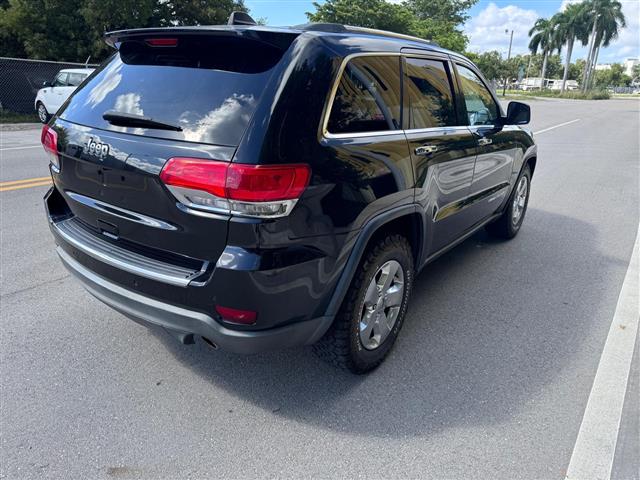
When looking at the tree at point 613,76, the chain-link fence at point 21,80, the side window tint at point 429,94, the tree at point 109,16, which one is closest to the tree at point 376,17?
the tree at point 109,16

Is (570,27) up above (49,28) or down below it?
above

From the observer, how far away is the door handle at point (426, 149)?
296 cm

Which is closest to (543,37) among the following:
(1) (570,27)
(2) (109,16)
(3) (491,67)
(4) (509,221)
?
(1) (570,27)

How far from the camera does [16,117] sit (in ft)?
55.2

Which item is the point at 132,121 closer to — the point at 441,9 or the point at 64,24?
the point at 64,24

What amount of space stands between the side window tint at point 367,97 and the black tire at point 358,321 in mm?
668

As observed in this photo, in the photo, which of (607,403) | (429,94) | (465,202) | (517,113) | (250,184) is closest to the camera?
(250,184)

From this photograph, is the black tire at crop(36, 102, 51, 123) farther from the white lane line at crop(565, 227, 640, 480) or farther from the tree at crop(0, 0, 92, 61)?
the white lane line at crop(565, 227, 640, 480)

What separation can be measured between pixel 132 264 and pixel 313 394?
1.21 meters

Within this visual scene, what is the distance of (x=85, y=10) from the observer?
66.7ft

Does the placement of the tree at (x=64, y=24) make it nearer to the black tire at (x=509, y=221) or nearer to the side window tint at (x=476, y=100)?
the black tire at (x=509, y=221)

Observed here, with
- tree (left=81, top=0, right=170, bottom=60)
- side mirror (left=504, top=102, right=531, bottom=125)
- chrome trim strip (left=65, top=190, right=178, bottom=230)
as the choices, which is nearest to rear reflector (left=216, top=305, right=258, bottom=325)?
chrome trim strip (left=65, top=190, right=178, bottom=230)

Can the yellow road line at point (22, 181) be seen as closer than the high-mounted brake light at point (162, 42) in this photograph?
No

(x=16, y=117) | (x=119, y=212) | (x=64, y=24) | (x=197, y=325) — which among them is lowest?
(x=16, y=117)
